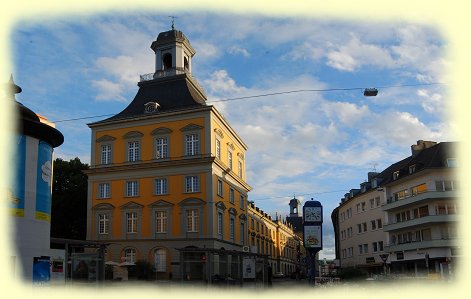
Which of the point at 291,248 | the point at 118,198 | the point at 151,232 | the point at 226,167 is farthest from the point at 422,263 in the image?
the point at 291,248

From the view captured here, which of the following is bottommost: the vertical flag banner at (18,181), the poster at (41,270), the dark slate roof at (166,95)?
the poster at (41,270)

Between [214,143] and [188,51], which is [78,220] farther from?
[188,51]

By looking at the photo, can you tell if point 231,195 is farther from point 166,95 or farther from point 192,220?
point 166,95

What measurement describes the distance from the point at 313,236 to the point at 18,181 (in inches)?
592

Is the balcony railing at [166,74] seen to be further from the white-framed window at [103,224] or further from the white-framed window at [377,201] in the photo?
the white-framed window at [377,201]

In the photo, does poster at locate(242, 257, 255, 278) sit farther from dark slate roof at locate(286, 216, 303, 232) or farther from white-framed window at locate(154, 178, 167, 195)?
dark slate roof at locate(286, 216, 303, 232)

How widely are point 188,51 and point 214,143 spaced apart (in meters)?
16.0

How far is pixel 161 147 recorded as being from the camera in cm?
5638

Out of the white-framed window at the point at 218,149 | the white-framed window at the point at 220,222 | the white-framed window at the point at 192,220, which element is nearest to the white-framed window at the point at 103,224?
the white-framed window at the point at 192,220

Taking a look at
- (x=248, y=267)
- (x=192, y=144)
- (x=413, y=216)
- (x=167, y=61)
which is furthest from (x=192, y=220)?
(x=413, y=216)

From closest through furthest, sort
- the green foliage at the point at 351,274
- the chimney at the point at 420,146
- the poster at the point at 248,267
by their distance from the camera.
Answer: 1. the green foliage at the point at 351,274
2. the poster at the point at 248,267
3. the chimney at the point at 420,146

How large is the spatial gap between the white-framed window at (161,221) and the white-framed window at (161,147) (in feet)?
19.7

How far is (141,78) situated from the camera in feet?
209

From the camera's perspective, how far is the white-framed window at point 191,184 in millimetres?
53750
